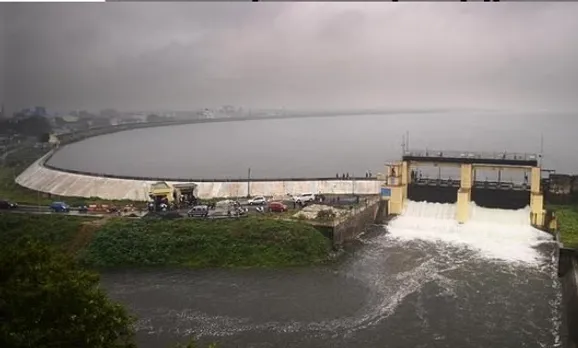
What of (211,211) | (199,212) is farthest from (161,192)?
(199,212)

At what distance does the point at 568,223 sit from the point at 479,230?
5.99 metres

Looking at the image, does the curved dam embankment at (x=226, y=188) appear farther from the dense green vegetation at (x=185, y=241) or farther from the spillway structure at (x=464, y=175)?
the dense green vegetation at (x=185, y=241)

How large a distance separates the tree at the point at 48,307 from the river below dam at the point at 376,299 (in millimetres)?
8059

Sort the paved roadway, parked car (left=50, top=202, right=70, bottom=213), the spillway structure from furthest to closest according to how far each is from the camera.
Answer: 1. parked car (left=50, top=202, right=70, bottom=213)
2. the spillway structure
3. the paved roadway

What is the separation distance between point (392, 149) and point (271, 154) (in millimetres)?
24759

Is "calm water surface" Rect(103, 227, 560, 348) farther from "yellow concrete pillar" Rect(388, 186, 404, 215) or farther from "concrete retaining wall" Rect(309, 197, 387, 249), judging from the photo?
"yellow concrete pillar" Rect(388, 186, 404, 215)

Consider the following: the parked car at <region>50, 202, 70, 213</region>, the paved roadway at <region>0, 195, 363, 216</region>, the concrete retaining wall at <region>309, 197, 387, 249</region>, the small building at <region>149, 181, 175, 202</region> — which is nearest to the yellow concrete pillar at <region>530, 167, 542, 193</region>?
the concrete retaining wall at <region>309, 197, 387, 249</region>

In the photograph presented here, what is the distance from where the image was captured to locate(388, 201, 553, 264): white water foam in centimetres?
3488

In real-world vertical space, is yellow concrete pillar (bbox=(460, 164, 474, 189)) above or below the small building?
above

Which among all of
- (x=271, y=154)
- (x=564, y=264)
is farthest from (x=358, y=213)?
(x=271, y=154)

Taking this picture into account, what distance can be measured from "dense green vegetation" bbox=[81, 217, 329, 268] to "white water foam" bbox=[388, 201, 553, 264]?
8.55 m

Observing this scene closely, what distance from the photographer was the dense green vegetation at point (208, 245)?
33.5 metres

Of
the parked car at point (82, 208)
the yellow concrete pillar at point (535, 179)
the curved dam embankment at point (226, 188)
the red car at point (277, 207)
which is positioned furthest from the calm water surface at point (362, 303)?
the curved dam embankment at point (226, 188)

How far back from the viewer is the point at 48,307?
14.4m
